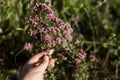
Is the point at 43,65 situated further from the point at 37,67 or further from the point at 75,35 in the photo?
the point at 75,35

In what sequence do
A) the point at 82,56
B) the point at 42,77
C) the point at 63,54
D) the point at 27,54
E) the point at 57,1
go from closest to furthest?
1. the point at 42,77
2. the point at 82,56
3. the point at 63,54
4. the point at 27,54
5. the point at 57,1

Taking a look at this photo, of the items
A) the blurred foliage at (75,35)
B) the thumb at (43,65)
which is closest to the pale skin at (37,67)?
the thumb at (43,65)

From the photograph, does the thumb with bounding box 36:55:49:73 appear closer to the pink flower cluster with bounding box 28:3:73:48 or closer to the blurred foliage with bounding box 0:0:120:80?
the pink flower cluster with bounding box 28:3:73:48

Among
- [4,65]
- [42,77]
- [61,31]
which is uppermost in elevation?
[61,31]

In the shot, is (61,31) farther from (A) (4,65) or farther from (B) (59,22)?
(A) (4,65)

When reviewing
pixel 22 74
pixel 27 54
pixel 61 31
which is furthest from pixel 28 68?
pixel 27 54

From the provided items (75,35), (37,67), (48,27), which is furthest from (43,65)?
(75,35)
